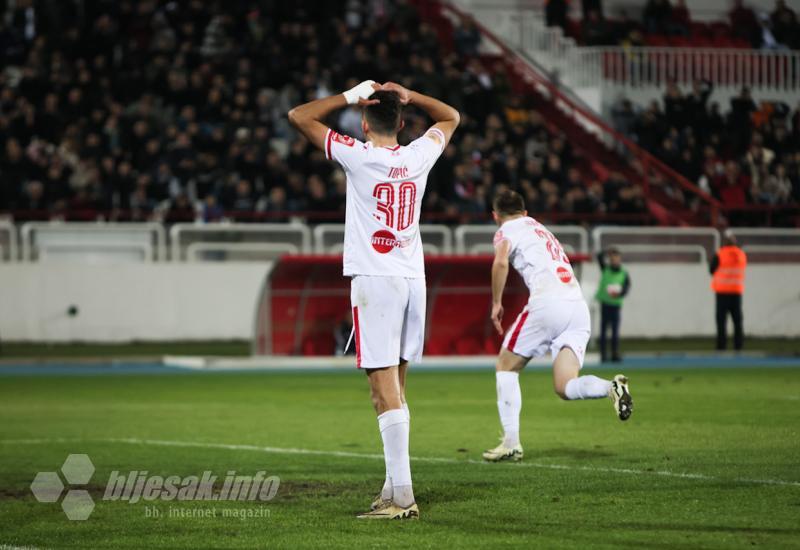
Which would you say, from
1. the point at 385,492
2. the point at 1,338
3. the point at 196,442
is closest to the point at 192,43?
the point at 1,338

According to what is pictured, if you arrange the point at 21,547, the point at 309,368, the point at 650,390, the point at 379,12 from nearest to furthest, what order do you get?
the point at 21,547 < the point at 650,390 < the point at 309,368 < the point at 379,12

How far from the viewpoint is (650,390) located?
1894 cm

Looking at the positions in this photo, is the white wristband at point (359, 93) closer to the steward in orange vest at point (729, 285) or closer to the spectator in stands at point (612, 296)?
the spectator in stands at point (612, 296)

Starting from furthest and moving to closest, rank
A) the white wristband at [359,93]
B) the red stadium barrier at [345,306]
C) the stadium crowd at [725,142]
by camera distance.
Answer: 1. the stadium crowd at [725,142]
2. the red stadium barrier at [345,306]
3. the white wristband at [359,93]

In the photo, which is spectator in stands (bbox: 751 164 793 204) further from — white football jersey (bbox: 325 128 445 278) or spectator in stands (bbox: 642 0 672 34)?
white football jersey (bbox: 325 128 445 278)

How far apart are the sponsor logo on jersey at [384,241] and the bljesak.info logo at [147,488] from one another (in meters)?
1.88

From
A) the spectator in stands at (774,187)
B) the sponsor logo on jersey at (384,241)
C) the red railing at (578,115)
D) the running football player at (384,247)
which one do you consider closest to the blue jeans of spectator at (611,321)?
the red railing at (578,115)

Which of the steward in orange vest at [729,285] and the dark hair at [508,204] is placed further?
the steward in orange vest at [729,285]

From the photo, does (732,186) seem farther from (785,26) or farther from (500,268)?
(500,268)

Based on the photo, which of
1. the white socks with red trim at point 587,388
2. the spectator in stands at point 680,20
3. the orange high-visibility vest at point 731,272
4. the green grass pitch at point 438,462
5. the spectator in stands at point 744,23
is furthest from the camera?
the spectator in stands at point 744,23

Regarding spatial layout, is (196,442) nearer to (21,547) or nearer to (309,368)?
(21,547)

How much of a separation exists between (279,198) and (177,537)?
68.7 feet

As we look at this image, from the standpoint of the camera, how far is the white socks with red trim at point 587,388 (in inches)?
429

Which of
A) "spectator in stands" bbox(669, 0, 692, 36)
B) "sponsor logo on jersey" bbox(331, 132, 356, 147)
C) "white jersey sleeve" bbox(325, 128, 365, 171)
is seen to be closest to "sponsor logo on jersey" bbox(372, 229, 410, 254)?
"white jersey sleeve" bbox(325, 128, 365, 171)
